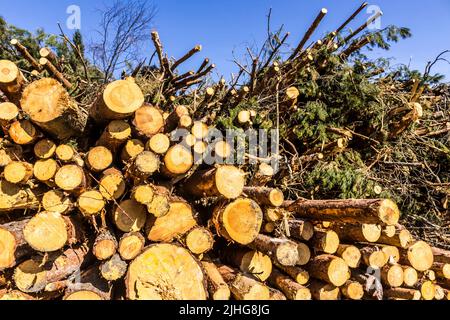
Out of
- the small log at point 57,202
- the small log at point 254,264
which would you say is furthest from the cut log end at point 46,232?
the small log at point 254,264

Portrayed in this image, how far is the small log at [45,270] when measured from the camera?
2.56 m

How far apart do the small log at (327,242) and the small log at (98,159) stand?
2.09m

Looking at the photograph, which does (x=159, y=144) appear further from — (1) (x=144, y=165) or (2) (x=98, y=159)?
(2) (x=98, y=159)

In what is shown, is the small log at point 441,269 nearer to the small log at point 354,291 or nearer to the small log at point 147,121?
the small log at point 354,291

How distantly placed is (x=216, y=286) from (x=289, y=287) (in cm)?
72

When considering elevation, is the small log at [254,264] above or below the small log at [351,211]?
below

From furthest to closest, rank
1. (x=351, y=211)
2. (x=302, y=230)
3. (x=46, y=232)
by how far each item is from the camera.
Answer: (x=302, y=230), (x=351, y=211), (x=46, y=232)

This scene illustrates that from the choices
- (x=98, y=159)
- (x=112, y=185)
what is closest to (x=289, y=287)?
(x=112, y=185)

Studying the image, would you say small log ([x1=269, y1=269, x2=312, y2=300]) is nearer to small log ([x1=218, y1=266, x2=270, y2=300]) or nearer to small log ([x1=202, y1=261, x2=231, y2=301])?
small log ([x1=218, y1=266, x2=270, y2=300])

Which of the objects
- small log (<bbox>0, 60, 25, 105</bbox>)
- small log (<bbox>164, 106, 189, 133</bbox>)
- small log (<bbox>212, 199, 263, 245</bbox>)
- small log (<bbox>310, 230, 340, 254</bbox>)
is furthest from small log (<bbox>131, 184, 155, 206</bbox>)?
small log (<bbox>310, 230, 340, 254</bbox>)

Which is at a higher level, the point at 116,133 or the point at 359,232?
the point at 116,133

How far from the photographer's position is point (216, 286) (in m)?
2.64
